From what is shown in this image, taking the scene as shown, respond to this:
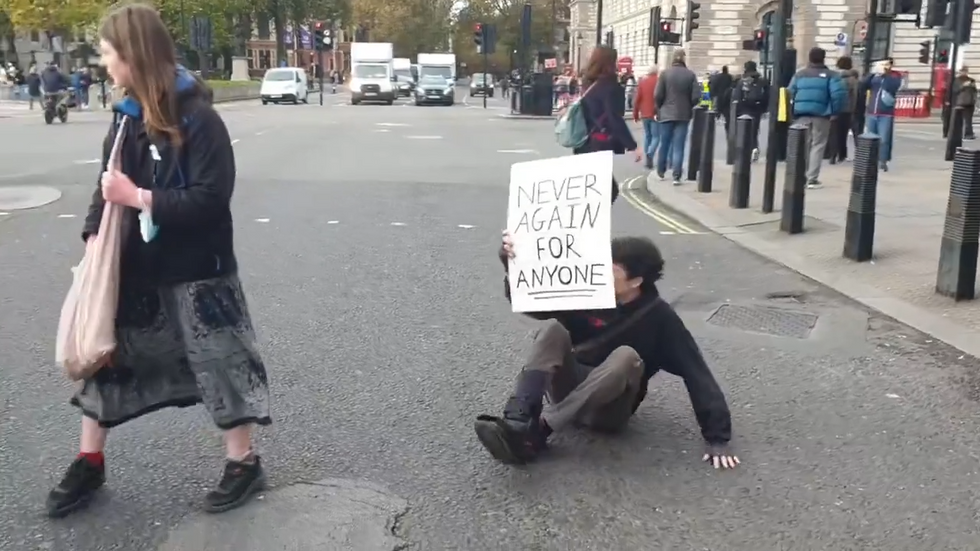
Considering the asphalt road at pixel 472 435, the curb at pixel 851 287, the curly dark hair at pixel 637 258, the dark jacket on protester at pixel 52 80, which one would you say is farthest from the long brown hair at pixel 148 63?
the dark jacket on protester at pixel 52 80

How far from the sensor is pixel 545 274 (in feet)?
12.9

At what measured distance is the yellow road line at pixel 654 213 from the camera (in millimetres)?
10219

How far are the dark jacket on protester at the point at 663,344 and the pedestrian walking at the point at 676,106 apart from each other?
9613mm

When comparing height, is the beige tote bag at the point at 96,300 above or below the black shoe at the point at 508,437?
above

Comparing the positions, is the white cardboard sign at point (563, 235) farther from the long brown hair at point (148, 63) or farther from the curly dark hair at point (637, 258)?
the long brown hair at point (148, 63)

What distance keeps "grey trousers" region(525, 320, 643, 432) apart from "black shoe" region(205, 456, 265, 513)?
3.67 ft

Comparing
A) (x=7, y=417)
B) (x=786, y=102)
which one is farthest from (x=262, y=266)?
(x=786, y=102)

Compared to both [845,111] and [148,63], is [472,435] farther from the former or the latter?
[845,111]

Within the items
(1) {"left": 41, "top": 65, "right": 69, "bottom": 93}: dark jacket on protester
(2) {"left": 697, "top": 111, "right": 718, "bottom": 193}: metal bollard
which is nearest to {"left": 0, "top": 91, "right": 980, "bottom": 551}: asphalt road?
(2) {"left": 697, "top": 111, "right": 718, "bottom": 193}: metal bollard

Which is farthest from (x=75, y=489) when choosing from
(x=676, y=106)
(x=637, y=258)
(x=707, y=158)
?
(x=676, y=106)

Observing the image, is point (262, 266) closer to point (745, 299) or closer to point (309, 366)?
point (309, 366)

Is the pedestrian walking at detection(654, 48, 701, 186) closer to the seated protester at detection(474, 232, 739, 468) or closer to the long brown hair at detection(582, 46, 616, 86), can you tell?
the long brown hair at detection(582, 46, 616, 86)

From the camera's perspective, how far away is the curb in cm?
598

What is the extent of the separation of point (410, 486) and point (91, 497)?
1.13m
